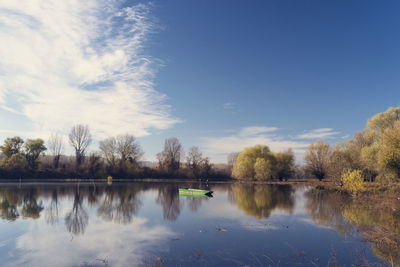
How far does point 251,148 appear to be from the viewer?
7019 cm

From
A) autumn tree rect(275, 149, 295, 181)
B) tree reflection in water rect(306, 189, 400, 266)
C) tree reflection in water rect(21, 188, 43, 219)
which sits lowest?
tree reflection in water rect(306, 189, 400, 266)

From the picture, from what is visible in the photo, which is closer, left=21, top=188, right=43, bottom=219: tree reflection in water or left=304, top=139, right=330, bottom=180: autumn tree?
left=21, top=188, right=43, bottom=219: tree reflection in water

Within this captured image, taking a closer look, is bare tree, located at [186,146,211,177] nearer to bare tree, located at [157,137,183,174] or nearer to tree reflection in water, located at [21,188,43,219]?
bare tree, located at [157,137,183,174]

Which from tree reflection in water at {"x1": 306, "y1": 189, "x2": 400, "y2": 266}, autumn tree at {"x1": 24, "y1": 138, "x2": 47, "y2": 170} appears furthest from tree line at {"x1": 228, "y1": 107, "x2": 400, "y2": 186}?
autumn tree at {"x1": 24, "y1": 138, "x2": 47, "y2": 170}

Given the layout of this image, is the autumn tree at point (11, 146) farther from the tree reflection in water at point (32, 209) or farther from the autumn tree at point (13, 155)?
the tree reflection in water at point (32, 209)

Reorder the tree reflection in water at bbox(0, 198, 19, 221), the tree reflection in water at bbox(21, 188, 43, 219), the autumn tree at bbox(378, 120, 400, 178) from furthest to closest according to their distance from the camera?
the autumn tree at bbox(378, 120, 400, 178)
the tree reflection in water at bbox(21, 188, 43, 219)
the tree reflection in water at bbox(0, 198, 19, 221)

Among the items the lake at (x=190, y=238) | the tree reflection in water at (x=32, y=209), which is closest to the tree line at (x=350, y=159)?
the lake at (x=190, y=238)

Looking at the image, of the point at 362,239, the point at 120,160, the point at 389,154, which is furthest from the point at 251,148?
the point at 362,239

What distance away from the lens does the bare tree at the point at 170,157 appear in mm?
76037

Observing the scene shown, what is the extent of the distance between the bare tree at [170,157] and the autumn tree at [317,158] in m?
A: 38.8

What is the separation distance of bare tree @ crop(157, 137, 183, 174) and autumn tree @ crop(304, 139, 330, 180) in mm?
38830

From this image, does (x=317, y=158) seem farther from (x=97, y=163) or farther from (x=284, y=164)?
(x=97, y=163)

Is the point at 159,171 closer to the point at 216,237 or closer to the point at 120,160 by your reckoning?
the point at 120,160

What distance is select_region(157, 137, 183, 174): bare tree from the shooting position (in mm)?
76037
